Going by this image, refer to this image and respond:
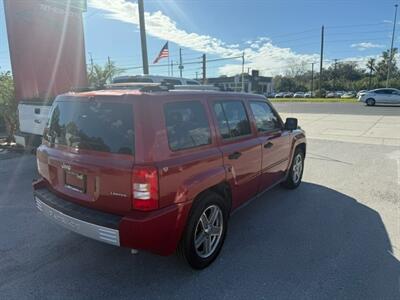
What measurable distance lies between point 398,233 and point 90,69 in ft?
51.8

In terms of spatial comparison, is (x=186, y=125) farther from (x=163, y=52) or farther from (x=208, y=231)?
(x=163, y=52)

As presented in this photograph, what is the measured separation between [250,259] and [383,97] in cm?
3001

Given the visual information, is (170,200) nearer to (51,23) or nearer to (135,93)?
(135,93)

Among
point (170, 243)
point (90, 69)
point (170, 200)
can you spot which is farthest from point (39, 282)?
point (90, 69)

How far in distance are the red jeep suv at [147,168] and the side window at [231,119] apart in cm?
1

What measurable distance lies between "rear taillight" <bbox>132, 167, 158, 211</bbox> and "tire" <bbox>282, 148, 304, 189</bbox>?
3197 mm

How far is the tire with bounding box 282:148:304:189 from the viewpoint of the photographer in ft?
16.8

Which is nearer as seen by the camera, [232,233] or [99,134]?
[99,134]

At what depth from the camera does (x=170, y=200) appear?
2.55 meters

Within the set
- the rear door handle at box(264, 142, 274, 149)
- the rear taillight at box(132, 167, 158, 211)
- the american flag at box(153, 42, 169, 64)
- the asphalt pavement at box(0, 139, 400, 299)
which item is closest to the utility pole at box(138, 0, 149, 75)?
the american flag at box(153, 42, 169, 64)

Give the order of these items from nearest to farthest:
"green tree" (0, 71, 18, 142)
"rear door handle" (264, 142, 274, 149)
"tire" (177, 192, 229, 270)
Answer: "tire" (177, 192, 229, 270) → "rear door handle" (264, 142, 274, 149) → "green tree" (0, 71, 18, 142)

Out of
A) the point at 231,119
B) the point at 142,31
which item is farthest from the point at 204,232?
the point at 142,31

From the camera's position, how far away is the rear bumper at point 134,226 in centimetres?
245

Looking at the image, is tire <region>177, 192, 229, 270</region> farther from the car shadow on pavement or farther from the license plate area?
the license plate area
